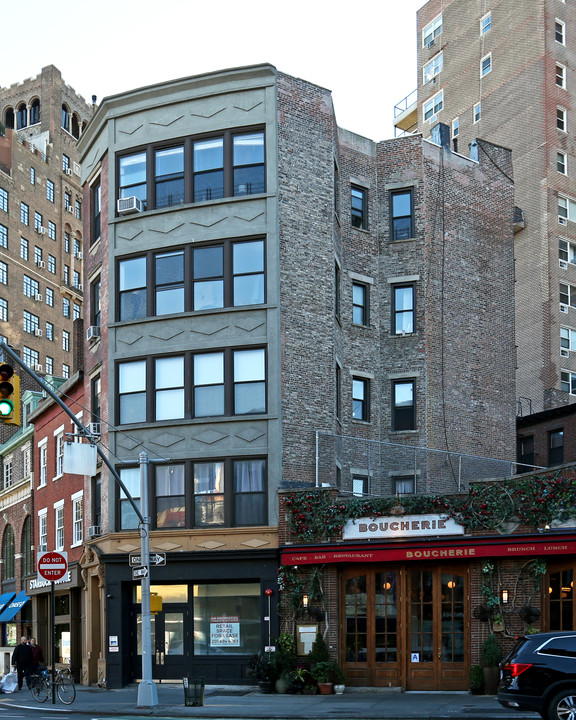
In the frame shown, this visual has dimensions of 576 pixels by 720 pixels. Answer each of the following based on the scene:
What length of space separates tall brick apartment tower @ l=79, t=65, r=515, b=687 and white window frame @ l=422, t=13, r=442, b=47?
30.7m

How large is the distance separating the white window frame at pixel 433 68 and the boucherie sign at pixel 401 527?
4200 cm

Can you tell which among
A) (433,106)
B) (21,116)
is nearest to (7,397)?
(433,106)

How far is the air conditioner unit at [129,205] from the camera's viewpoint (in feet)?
113

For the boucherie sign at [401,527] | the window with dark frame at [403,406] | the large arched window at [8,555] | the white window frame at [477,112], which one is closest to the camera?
the boucherie sign at [401,527]

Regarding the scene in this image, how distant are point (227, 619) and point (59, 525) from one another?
11720mm

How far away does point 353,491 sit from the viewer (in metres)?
34.8

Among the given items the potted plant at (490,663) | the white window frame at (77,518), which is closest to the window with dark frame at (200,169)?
the white window frame at (77,518)

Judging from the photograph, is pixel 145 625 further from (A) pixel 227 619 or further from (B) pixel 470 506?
(B) pixel 470 506

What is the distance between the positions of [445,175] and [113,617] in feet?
62.2

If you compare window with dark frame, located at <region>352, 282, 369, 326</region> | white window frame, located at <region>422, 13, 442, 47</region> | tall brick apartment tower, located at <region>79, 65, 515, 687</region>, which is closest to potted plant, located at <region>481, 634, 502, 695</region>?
tall brick apartment tower, located at <region>79, 65, 515, 687</region>

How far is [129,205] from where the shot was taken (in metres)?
34.5

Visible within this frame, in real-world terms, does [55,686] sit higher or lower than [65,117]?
lower

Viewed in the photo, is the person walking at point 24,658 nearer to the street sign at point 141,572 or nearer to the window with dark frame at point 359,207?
the street sign at point 141,572

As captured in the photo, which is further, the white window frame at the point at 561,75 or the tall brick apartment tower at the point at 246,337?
the white window frame at the point at 561,75
